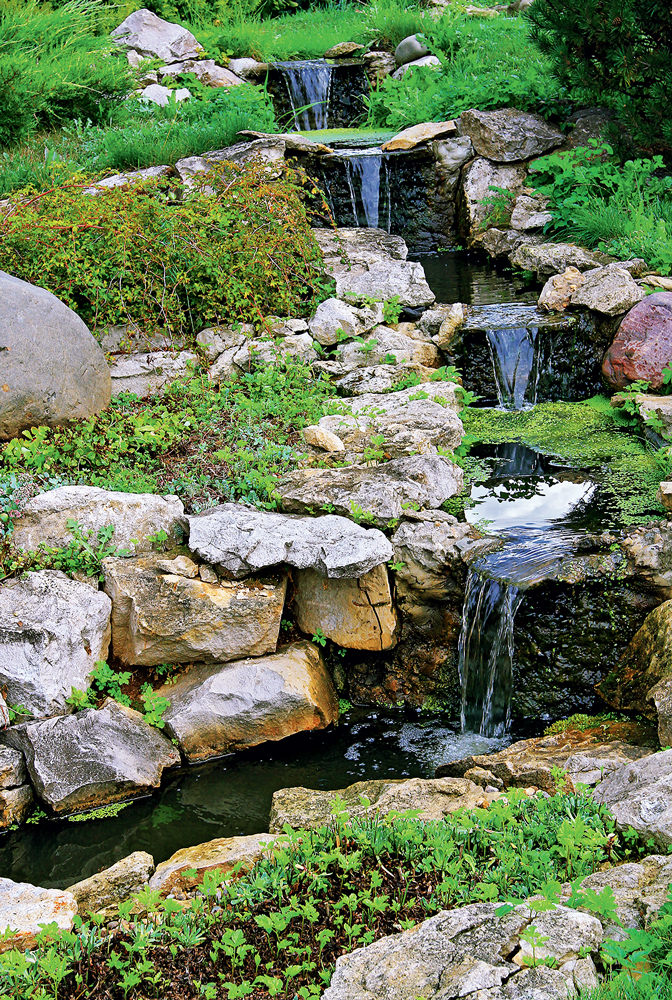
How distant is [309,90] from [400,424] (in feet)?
30.7

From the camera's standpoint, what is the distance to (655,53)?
28.1 ft

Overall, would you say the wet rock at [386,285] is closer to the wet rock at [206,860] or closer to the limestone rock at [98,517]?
the limestone rock at [98,517]

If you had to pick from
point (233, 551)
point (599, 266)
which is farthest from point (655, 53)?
point (233, 551)

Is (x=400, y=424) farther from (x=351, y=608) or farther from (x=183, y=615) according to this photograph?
(x=183, y=615)

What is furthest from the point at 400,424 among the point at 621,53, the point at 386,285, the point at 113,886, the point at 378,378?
the point at 621,53

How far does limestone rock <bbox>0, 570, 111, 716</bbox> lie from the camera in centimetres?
452

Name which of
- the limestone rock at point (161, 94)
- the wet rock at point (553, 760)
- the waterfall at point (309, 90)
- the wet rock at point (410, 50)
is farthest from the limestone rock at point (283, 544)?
the wet rock at point (410, 50)

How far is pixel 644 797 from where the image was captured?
2.96 meters

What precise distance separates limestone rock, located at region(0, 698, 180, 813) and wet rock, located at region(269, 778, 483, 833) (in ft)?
2.89

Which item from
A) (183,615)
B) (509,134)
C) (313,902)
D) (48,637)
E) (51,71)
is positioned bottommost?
(183,615)

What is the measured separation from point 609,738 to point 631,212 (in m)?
6.66

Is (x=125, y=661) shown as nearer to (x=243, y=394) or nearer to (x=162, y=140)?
(x=243, y=394)

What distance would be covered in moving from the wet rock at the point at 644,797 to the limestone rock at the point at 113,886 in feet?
6.23

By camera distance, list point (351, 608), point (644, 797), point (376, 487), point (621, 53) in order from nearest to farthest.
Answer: point (644, 797), point (351, 608), point (376, 487), point (621, 53)
